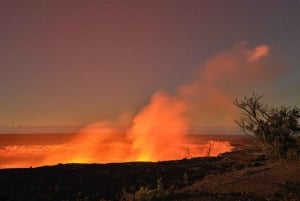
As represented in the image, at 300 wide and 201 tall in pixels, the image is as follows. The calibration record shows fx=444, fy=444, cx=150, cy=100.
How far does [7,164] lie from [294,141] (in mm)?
57610

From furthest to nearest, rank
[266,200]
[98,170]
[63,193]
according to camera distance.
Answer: [98,170]
[63,193]
[266,200]

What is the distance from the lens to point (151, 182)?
35.1 m

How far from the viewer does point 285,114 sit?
130ft

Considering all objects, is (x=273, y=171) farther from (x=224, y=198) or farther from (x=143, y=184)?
(x=143, y=184)

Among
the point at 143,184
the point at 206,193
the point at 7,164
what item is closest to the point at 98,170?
the point at 143,184

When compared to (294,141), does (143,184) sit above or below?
below

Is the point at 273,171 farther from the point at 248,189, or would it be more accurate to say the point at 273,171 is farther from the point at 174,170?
the point at 174,170

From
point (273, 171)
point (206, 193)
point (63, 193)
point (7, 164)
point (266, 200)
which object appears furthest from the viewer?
point (7, 164)

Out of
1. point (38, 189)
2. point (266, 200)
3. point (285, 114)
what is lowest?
point (266, 200)

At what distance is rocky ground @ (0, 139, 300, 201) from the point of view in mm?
20016

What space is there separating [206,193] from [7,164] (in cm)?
6714

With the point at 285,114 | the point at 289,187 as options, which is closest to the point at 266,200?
the point at 289,187

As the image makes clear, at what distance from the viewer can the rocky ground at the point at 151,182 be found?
20016 mm

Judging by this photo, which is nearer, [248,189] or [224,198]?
[224,198]
